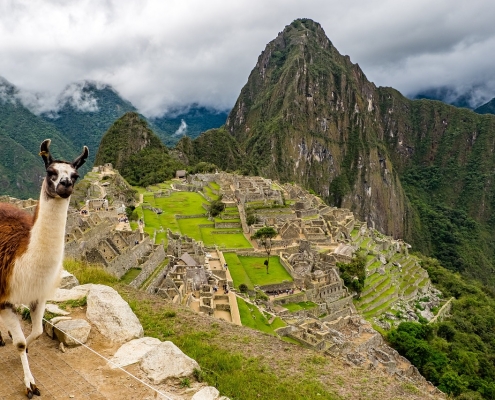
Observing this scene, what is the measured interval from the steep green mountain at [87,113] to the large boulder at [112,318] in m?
55.7

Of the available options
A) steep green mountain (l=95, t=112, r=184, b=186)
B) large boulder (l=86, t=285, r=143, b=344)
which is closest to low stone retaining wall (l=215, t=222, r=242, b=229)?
large boulder (l=86, t=285, r=143, b=344)

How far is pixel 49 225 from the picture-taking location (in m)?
3.37

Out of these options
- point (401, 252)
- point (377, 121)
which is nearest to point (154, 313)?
point (401, 252)

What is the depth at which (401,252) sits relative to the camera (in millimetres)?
41406

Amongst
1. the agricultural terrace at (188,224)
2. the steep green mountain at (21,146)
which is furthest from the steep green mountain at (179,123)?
the agricultural terrace at (188,224)

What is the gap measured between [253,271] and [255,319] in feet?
26.6

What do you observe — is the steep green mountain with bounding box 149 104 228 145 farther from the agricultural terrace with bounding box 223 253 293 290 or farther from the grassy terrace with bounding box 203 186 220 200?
the agricultural terrace with bounding box 223 253 293 290

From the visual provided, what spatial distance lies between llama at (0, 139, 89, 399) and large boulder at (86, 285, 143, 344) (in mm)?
1375

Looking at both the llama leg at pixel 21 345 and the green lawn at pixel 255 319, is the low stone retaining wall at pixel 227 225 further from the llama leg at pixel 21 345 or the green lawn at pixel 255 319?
the llama leg at pixel 21 345

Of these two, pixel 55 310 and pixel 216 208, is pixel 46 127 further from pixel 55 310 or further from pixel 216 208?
pixel 55 310

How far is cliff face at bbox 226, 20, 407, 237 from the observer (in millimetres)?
109062

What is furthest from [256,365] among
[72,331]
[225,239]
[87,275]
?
[225,239]

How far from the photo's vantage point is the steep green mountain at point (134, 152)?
203 ft

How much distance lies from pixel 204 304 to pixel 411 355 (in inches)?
445
